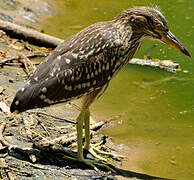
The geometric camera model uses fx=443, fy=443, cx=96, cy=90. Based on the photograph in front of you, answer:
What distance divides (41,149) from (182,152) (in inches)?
78.7

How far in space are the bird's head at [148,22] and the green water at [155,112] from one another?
1594 mm

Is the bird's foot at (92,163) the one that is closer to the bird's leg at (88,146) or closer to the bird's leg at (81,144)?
the bird's leg at (81,144)

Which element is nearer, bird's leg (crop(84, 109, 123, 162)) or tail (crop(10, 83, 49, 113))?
tail (crop(10, 83, 49, 113))

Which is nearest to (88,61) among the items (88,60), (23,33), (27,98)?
(88,60)

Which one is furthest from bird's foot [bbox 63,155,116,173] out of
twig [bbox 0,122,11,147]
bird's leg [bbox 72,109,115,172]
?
twig [bbox 0,122,11,147]

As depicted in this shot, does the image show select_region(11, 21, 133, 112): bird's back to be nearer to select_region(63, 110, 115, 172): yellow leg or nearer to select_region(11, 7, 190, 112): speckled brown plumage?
select_region(11, 7, 190, 112): speckled brown plumage

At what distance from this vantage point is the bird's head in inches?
209

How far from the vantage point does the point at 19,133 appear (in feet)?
18.2

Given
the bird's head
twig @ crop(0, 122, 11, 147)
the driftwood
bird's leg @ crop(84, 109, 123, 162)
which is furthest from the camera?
the driftwood

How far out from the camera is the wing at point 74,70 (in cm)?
488

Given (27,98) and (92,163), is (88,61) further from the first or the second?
(92,163)

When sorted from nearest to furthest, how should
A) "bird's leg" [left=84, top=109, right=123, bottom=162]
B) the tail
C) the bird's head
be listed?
the tail, the bird's head, "bird's leg" [left=84, top=109, right=123, bottom=162]

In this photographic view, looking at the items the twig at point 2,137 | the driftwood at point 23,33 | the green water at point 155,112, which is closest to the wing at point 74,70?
the twig at point 2,137

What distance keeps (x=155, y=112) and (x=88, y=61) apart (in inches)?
92.3
